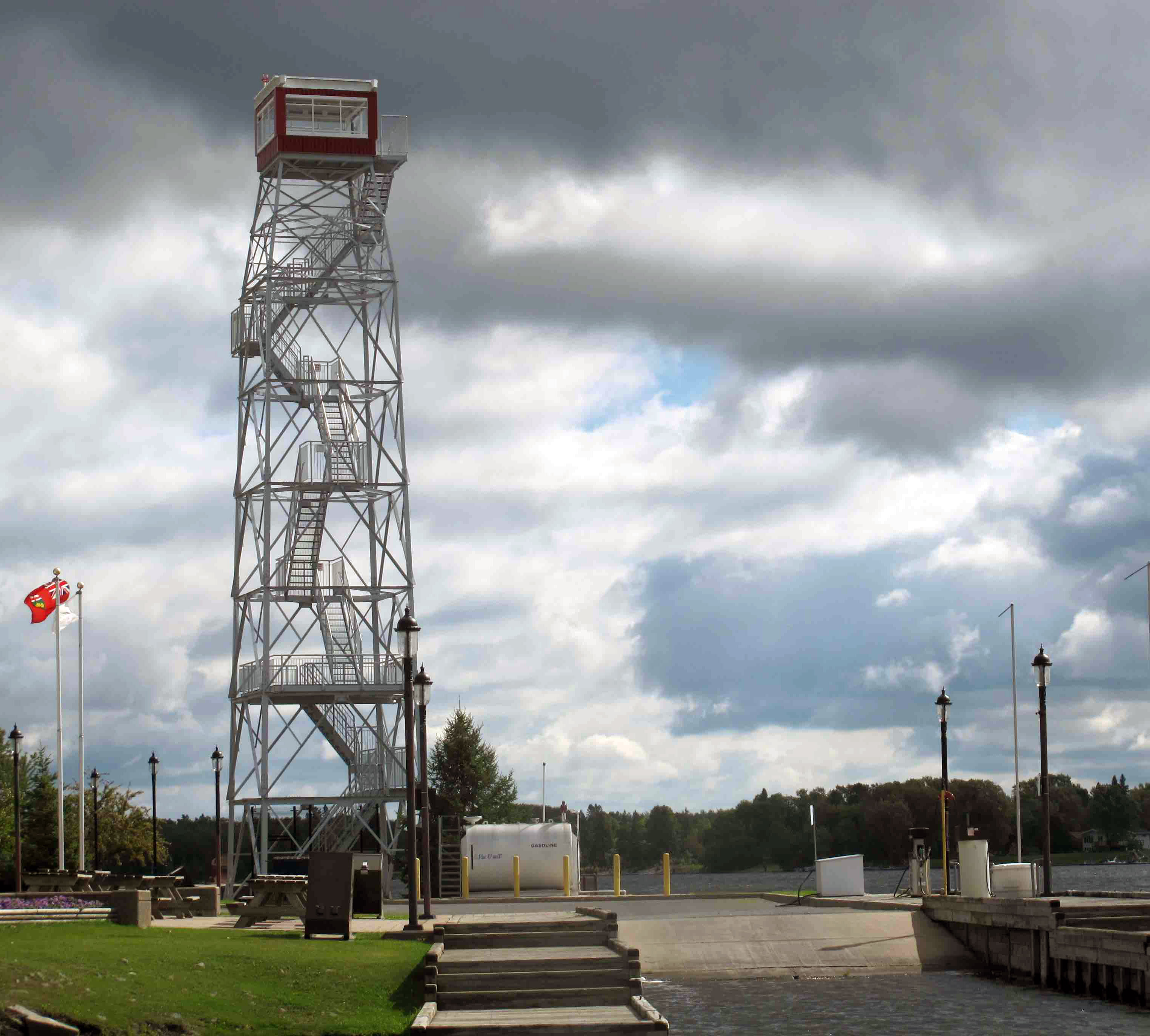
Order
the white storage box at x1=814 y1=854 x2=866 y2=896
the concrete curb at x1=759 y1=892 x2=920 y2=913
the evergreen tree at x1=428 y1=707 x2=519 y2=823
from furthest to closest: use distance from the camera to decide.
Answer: the evergreen tree at x1=428 y1=707 x2=519 y2=823 → the white storage box at x1=814 y1=854 x2=866 y2=896 → the concrete curb at x1=759 y1=892 x2=920 y2=913

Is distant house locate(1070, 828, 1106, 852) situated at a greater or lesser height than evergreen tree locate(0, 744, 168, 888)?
lesser

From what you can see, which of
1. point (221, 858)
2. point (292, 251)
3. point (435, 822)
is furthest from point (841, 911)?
point (435, 822)

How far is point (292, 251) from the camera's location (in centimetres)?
5672

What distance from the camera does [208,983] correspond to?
21.2 metres

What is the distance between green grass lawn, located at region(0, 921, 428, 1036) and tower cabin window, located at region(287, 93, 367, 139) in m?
37.5

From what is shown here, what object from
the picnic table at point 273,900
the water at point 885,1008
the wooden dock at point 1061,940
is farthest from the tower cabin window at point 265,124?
the wooden dock at point 1061,940

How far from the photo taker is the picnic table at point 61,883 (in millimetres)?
39000

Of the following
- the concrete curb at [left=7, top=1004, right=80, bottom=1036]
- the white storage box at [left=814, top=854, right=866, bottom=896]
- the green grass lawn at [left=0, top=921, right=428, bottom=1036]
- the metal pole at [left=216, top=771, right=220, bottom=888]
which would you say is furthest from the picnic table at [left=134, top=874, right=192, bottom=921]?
the white storage box at [left=814, top=854, right=866, bottom=896]

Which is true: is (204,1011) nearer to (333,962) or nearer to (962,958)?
(333,962)

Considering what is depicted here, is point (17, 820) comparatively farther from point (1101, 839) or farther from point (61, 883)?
point (1101, 839)

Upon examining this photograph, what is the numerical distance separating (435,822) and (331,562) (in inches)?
987

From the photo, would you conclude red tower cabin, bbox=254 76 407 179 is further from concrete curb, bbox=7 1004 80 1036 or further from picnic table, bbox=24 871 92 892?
concrete curb, bbox=7 1004 80 1036

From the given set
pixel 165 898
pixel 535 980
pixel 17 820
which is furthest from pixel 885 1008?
pixel 17 820

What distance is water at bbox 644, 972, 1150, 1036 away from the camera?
85.1 feet
